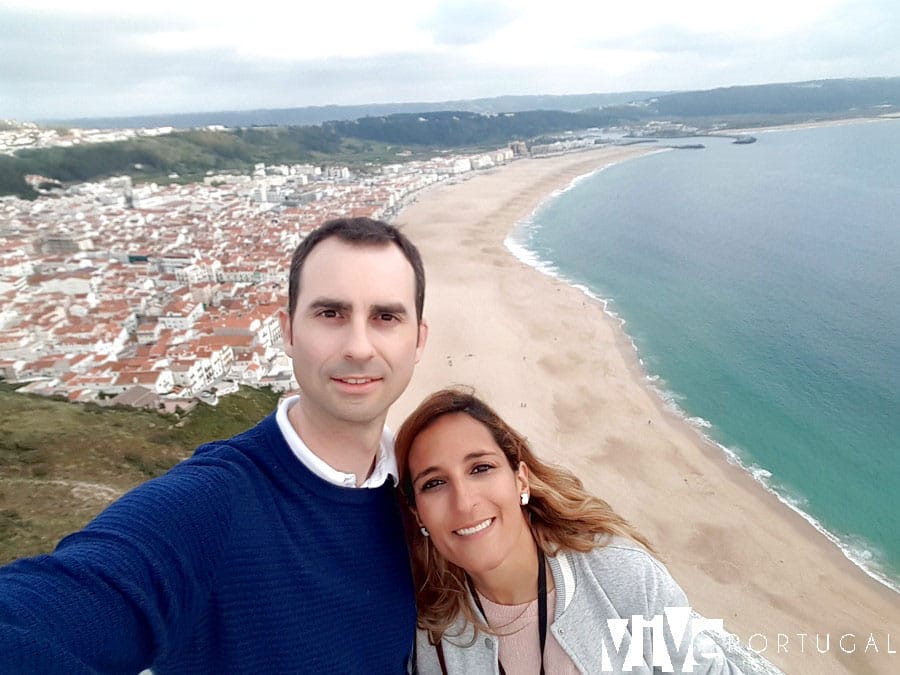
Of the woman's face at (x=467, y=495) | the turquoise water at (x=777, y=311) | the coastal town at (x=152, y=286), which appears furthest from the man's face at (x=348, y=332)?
the coastal town at (x=152, y=286)

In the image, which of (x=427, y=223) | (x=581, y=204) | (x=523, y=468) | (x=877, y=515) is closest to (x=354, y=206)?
(x=427, y=223)

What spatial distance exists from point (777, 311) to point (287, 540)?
82.5 feet

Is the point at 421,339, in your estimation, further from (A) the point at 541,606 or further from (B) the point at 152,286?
(B) the point at 152,286

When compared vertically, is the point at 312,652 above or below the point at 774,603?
above

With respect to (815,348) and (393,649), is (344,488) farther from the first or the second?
(815,348)

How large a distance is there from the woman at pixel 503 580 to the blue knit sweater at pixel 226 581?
15 centimetres

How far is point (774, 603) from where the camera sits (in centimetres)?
921

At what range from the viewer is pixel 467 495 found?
163 cm

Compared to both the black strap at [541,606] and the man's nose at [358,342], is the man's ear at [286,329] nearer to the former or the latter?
the man's nose at [358,342]

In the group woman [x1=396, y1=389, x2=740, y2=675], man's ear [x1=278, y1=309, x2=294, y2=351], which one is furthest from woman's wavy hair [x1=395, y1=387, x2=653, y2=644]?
man's ear [x1=278, y1=309, x2=294, y2=351]

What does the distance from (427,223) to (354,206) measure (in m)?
8.34

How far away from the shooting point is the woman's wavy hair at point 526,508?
164cm

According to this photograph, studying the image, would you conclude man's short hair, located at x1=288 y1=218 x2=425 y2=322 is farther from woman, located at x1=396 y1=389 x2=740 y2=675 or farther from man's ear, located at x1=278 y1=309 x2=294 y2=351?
woman, located at x1=396 y1=389 x2=740 y2=675

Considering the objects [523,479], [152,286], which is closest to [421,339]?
[523,479]
